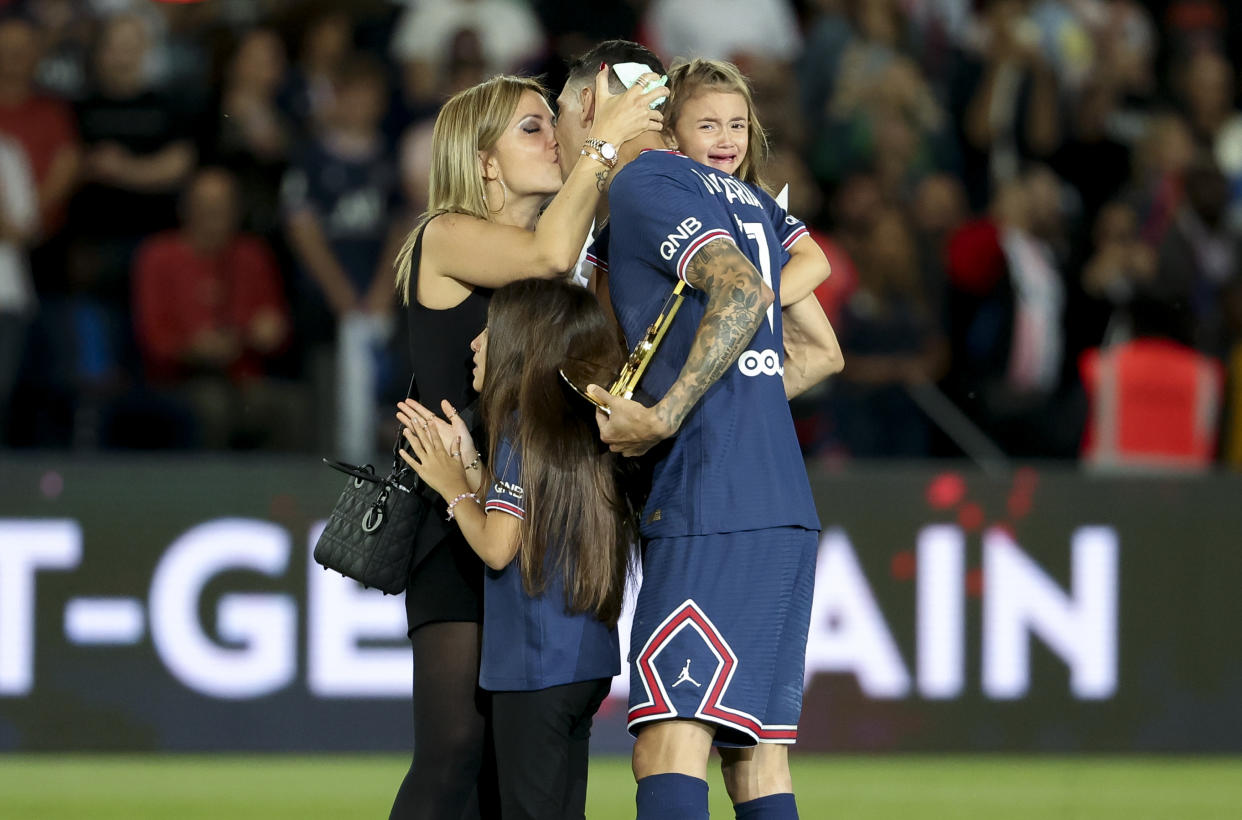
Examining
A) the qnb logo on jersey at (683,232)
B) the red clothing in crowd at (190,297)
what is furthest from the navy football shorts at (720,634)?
the red clothing in crowd at (190,297)

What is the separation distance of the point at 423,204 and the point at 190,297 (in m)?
1.33

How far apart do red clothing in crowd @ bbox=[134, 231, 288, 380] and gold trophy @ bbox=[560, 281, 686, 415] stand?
5076mm

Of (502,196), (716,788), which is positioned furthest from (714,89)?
(716,788)

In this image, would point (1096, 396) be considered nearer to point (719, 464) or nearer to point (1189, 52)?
point (1189, 52)

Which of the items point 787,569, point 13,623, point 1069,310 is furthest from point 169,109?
point 787,569

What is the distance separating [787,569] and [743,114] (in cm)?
121

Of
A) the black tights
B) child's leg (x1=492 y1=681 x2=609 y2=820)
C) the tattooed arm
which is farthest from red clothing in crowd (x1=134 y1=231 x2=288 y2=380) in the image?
the tattooed arm

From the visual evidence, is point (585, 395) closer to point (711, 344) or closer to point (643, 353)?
point (643, 353)

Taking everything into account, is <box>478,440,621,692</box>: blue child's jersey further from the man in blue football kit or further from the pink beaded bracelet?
the man in blue football kit

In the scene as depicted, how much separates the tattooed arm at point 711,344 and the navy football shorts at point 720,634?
1.00ft

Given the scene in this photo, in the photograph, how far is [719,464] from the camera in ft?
13.5

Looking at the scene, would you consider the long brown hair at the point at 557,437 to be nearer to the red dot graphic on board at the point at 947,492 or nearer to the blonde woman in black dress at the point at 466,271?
the blonde woman in black dress at the point at 466,271

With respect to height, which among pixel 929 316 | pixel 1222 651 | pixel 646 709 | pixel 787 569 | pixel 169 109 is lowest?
pixel 1222 651

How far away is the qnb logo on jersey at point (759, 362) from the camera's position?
4195 millimetres
